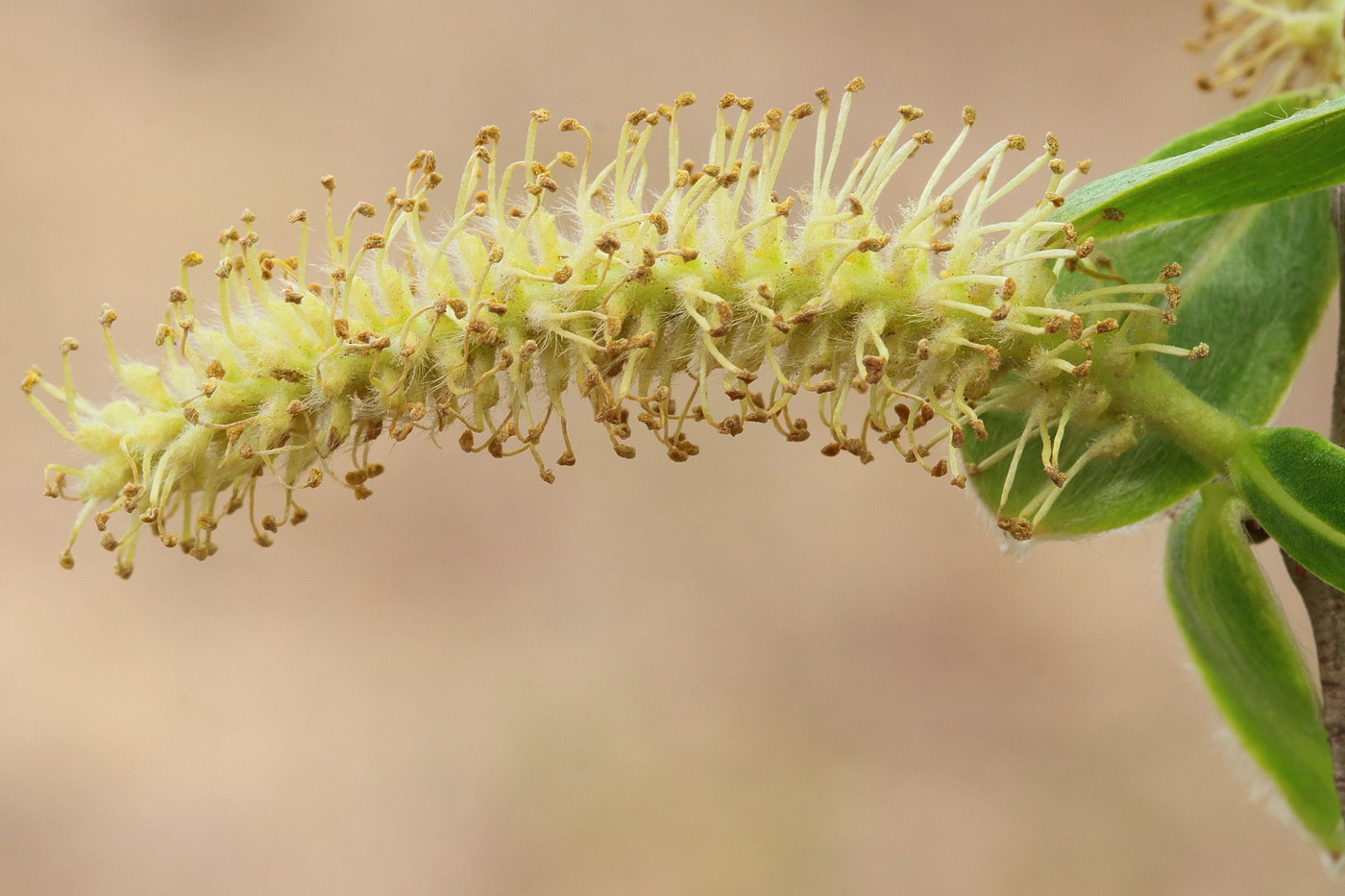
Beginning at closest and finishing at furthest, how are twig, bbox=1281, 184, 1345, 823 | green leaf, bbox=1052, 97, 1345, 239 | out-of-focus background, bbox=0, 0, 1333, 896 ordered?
green leaf, bbox=1052, 97, 1345, 239 < twig, bbox=1281, 184, 1345, 823 < out-of-focus background, bbox=0, 0, 1333, 896

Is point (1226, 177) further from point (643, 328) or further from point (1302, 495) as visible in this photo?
point (643, 328)

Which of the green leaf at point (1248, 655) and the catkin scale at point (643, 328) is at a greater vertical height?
the catkin scale at point (643, 328)

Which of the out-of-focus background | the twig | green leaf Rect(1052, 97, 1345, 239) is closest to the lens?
green leaf Rect(1052, 97, 1345, 239)

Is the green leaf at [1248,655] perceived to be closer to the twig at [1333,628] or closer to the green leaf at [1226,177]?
the twig at [1333,628]

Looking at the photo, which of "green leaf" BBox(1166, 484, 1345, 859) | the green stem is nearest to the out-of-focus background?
"green leaf" BBox(1166, 484, 1345, 859)

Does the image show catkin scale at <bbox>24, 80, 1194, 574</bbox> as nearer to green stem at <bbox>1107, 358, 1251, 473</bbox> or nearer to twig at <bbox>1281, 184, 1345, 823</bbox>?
green stem at <bbox>1107, 358, 1251, 473</bbox>

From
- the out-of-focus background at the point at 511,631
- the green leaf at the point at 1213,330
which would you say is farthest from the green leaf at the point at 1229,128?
the out-of-focus background at the point at 511,631
